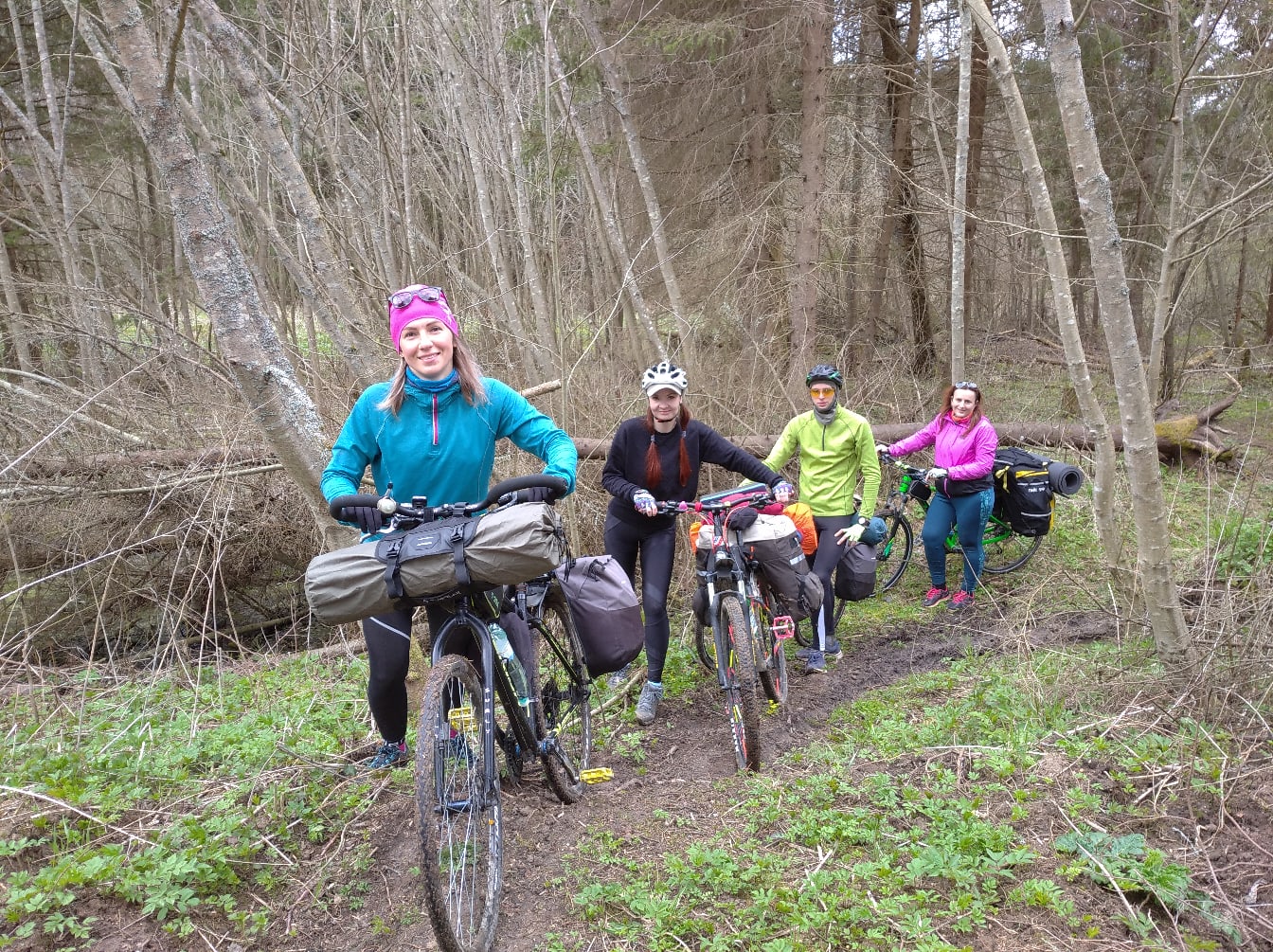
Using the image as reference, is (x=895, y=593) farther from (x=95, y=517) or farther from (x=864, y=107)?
(x=864, y=107)

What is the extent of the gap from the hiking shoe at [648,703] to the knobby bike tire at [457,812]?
2112 millimetres

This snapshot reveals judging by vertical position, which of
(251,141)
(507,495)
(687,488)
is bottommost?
(687,488)

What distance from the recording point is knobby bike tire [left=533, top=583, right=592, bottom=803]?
3.67 meters

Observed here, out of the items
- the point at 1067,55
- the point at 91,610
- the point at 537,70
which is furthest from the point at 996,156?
the point at 91,610

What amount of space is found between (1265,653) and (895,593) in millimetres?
3905

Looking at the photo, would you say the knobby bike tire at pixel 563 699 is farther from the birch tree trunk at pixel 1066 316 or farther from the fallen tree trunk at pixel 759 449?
Answer: the birch tree trunk at pixel 1066 316

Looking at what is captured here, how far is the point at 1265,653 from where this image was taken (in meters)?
3.75

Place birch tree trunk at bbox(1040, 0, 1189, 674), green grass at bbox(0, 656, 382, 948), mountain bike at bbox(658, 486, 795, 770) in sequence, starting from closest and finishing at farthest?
green grass at bbox(0, 656, 382, 948) < birch tree trunk at bbox(1040, 0, 1189, 674) < mountain bike at bbox(658, 486, 795, 770)

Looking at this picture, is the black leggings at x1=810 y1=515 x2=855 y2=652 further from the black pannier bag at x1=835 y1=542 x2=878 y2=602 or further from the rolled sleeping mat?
the rolled sleeping mat

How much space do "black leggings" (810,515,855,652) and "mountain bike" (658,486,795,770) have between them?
0.88 metres

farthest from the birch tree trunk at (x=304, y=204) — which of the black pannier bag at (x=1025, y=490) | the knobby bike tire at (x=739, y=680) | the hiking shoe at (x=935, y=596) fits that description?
the black pannier bag at (x=1025, y=490)

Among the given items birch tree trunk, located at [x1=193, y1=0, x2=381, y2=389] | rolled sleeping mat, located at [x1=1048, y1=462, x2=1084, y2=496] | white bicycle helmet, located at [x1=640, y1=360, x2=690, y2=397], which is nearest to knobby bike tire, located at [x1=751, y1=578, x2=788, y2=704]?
white bicycle helmet, located at [x1=640, y1=360, x2=690, y2=397]

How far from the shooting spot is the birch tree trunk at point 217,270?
11.3ft

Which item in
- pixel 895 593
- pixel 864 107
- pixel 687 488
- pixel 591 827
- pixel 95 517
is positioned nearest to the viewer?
pixel 591 827
